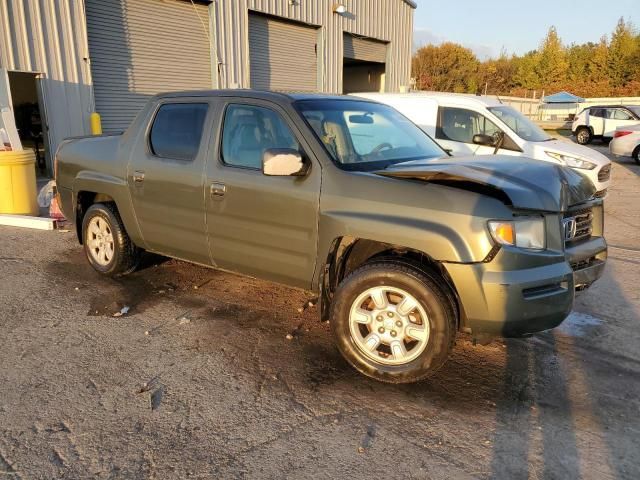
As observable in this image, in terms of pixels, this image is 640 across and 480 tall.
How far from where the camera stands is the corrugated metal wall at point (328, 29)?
14312mm

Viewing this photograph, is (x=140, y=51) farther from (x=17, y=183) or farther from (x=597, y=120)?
(x=597, y=120)

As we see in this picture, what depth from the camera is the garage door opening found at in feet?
64.0

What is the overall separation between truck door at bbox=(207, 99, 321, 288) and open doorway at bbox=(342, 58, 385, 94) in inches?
718

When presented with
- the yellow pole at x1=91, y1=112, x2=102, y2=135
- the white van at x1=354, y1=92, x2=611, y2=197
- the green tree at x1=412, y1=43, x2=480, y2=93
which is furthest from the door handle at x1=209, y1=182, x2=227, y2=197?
the green tree at x1=412, y1=43, x2=480, y2=93

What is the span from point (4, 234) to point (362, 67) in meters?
18.5

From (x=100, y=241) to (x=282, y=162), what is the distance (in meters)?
2.78

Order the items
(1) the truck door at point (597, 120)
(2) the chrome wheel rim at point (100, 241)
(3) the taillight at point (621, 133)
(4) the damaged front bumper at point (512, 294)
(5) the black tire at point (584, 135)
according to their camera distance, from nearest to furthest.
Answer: (4) the damaged front bumper at point (512, 294) < (2) the chrome wheel rim at point (100, 241) < (3) the taillight at point (621, 133) < (1) the truck door at point (597, 120) < (5) the black tire at point (584, 135)

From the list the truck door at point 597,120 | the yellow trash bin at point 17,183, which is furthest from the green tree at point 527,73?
the yellow trash bin at point 17,183

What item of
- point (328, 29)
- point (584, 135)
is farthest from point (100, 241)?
point (584, 135)

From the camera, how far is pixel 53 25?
1084 centimetres

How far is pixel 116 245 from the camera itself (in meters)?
5.11

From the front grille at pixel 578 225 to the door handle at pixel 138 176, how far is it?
3413 mm

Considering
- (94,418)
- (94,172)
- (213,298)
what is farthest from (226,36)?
(94,418)

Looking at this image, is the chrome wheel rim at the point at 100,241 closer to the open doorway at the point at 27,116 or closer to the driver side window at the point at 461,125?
the driver side window at the point at 461,125
